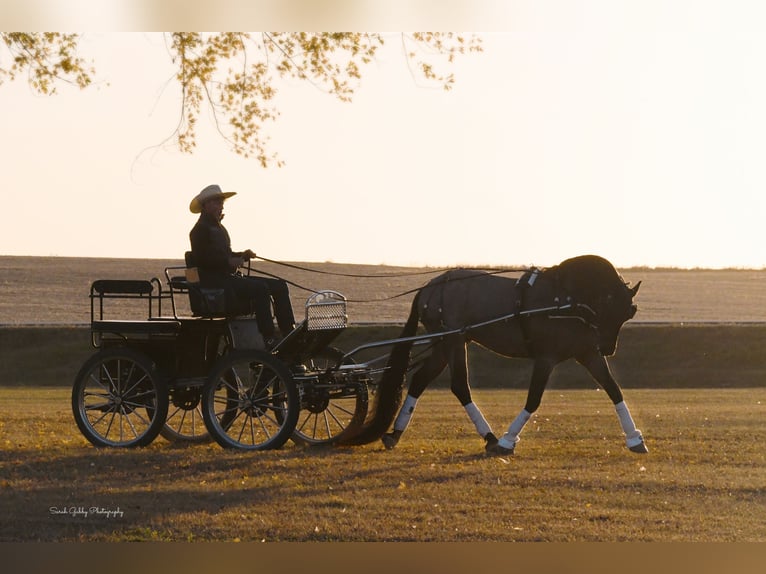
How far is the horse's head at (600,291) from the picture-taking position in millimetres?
13492

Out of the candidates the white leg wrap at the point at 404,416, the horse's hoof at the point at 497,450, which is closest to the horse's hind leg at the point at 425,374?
the white leg wrap at the point at 404,416

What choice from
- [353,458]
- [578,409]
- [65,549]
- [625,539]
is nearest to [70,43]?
[353,458]

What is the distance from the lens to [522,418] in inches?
521

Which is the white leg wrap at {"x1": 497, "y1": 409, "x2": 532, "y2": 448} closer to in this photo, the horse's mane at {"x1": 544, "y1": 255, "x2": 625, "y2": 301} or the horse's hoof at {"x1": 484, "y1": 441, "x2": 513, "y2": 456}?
the horse's hoof at {"x1": 484, "y1": 441, "x2": 513, "y2": 456}

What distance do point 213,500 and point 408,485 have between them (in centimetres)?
164

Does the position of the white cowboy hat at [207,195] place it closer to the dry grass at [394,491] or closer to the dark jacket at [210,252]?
the dark jacket at [210,252]

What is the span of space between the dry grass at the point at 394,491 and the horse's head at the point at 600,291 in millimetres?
1286

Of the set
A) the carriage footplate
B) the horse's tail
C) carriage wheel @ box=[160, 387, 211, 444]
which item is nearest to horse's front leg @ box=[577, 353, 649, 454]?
the horse's tail

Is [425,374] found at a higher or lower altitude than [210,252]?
lower

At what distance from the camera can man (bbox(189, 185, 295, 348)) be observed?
12758 mm

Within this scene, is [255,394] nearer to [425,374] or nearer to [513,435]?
[425,374]

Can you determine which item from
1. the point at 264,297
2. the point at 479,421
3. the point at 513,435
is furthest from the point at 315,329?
the point at 513,435

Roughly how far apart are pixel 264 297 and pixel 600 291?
3255 mm

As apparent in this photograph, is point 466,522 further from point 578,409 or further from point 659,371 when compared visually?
point 659,371
